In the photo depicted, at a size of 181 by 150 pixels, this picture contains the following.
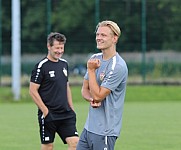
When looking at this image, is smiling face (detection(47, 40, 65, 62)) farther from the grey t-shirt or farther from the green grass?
Answer: the green grass

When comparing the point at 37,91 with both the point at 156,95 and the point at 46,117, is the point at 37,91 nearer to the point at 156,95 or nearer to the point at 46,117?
the point at 46,117

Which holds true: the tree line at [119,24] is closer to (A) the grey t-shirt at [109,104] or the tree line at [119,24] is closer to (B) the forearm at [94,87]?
(A) the grey t-shirt at [109,104]

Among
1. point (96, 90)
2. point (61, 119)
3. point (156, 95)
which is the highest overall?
point (96, 90)

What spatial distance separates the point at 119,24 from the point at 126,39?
166 centimetres

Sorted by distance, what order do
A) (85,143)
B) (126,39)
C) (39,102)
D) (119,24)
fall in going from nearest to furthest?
(85,143) < (39,102) < (126,39) < (119,24)

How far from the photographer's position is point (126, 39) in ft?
117

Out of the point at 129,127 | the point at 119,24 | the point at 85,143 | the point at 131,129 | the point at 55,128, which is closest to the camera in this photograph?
the point at 85,143

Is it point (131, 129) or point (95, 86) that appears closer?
point (95, 86)

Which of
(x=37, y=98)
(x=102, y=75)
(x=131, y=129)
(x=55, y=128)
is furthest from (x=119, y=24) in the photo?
(x=102, y=75)

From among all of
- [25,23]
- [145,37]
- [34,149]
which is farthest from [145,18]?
[34,149]

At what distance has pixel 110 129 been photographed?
7.20 metres

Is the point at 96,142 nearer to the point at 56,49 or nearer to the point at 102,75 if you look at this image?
the point at 102,75

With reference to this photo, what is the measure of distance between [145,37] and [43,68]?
24535mm

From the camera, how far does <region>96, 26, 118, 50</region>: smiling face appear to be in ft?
23.2
